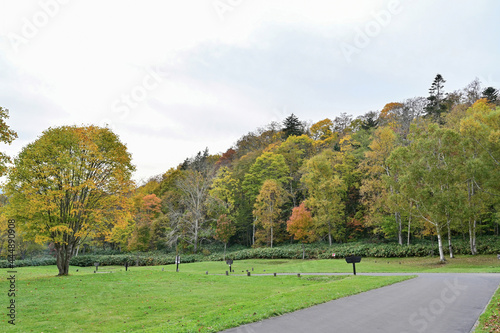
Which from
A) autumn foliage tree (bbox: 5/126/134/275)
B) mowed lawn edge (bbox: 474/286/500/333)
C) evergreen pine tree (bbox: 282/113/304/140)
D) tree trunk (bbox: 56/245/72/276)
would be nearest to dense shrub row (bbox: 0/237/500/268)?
tree trunk (bbox: 56/245/72/276)

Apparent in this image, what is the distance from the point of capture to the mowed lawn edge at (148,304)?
799cm

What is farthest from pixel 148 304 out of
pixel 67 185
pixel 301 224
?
pixel 301 224

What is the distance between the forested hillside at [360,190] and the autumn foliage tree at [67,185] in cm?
218

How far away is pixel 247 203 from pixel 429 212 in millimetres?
28827

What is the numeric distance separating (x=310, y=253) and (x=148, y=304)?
97.2 feet

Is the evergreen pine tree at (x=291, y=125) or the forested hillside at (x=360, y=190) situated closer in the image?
the forested hillside at (x=360, y=190)

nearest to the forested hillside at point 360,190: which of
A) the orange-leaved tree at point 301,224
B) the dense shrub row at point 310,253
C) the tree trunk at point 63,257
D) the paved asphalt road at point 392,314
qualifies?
the orange-leaved tree at point 301,224

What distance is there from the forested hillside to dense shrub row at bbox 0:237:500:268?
4.97ft

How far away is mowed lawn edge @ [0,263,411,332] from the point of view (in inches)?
314

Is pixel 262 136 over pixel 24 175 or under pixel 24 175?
over

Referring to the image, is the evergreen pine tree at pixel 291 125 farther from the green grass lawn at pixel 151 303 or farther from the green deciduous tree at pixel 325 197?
the green grass lawn at pixel 151 303

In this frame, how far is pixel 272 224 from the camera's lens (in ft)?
141

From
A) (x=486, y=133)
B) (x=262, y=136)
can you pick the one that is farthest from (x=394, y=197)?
(x=262, y=136)

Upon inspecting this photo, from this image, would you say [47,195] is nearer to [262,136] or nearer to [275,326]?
[275,326]
